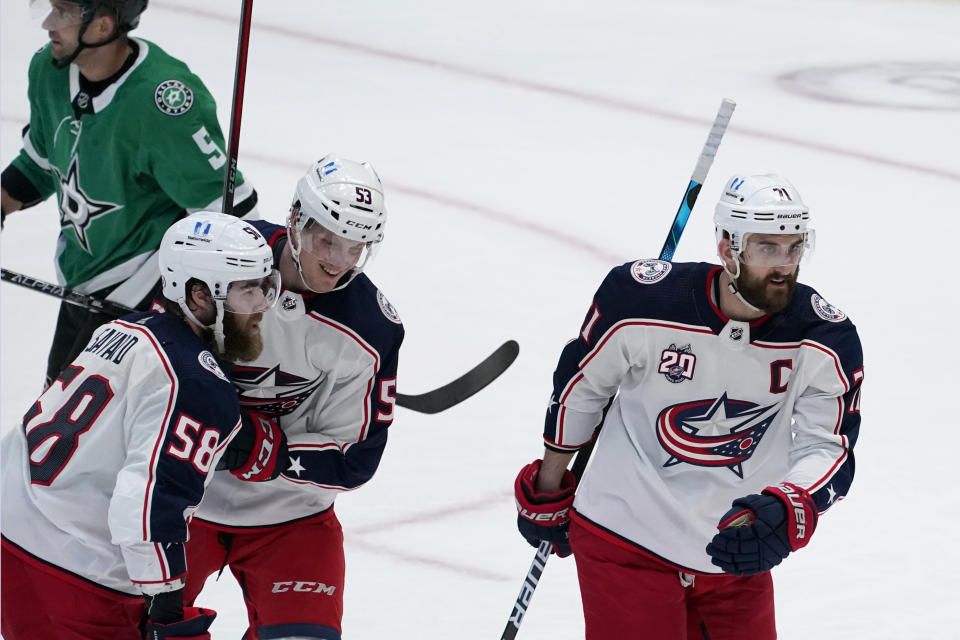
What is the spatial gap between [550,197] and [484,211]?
33 centimetres

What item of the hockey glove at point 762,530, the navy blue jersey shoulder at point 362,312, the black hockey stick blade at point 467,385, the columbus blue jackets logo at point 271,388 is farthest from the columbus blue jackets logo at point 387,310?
the black hockey stick blade at point 467,385

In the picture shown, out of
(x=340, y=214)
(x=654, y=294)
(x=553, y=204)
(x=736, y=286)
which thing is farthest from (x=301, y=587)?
(x=553, y=204)

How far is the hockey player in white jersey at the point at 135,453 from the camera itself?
83.7 inches

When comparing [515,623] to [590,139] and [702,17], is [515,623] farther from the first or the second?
[702,17]

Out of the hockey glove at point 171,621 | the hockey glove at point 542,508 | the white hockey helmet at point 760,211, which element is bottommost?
the hockey glove at point 171,621

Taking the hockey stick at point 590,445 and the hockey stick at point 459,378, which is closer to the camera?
the hockey stick at point 590,445

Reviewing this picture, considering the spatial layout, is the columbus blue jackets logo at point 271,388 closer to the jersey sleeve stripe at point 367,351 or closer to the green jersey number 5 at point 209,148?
the jersey sleeve stripe at point 367,351

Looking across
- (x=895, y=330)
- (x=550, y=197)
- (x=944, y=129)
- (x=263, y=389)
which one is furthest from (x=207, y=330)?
(x=944, y=129)

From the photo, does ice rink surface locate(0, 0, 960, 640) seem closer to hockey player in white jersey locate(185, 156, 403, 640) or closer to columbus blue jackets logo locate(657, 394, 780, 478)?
hockey player in white jersey locate(185, 156, 403, 640)

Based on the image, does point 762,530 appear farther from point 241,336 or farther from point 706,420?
point 241,336

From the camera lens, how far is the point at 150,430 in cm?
212

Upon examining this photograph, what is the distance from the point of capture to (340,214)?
2.33m

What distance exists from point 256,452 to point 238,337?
0.63 feet

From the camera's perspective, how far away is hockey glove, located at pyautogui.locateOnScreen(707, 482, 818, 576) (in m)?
2.20
